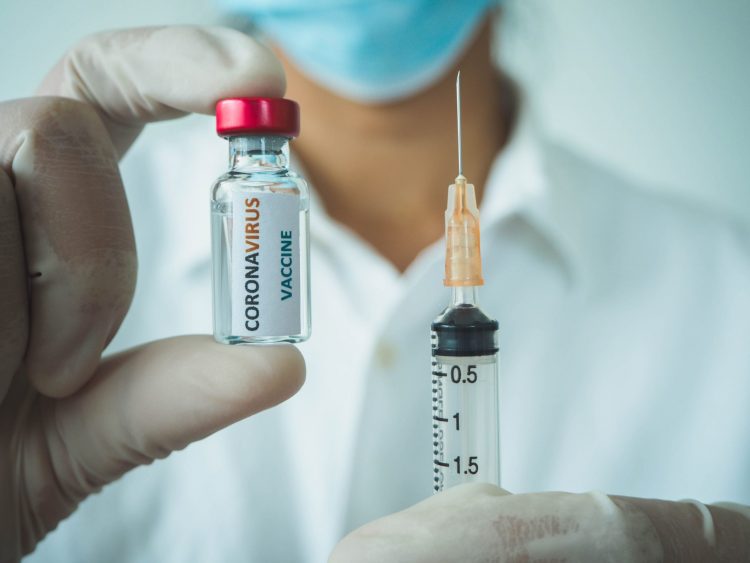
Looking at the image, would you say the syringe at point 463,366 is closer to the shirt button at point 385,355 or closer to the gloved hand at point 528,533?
the gloved hand at point 528,533

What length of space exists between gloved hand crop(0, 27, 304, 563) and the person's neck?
1.88 ft

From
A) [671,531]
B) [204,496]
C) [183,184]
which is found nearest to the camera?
[671,531]

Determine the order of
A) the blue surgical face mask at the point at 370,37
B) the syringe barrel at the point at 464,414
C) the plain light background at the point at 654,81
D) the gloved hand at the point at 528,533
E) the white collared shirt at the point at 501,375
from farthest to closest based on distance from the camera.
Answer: the plain light background at the point at 654,81 < the white collared shirt at the point at 501,375 < the blue surgical face mask at the point at 370,37 < the syringe barrel at the point at 464,414 < the gloved hand at the point at 528,533

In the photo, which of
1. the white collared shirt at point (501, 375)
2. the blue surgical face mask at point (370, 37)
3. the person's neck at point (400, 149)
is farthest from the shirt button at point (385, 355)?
the blue surgical face mask at point (370, 37)

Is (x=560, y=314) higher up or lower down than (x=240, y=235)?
lower down

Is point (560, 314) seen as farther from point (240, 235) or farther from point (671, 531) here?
point (240, 235)

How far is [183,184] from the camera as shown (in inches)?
63.1

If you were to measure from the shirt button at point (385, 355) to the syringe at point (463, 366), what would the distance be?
0.55 meters

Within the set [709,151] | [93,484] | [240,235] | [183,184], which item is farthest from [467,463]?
[709,151]

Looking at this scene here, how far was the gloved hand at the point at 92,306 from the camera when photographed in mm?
824

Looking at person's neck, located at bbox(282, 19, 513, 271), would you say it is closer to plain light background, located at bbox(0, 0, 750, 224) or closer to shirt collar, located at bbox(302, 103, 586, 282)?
shirt collar, located at bbox(302, 103, 586, 282)

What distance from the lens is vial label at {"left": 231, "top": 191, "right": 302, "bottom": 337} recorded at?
31.1 inches

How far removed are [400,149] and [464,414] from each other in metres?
0.82

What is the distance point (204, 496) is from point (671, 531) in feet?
3.14
